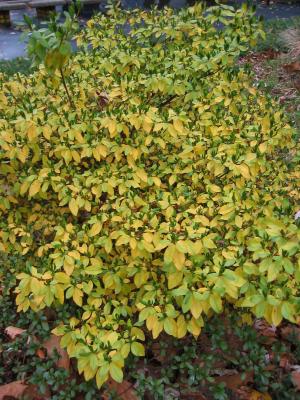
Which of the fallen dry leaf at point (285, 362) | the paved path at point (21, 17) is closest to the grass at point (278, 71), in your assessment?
the paved path at point (21, 17)

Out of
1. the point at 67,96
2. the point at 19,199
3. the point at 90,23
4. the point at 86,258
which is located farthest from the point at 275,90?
the point at 86,258

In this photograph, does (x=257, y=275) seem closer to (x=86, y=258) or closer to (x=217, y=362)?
(x=217, y=362)

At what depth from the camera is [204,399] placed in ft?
7.63

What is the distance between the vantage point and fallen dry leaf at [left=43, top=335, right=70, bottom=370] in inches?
94.4

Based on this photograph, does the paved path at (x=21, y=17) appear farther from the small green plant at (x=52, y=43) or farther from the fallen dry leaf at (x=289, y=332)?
the fallen dry leaf at (x=289, y=332)

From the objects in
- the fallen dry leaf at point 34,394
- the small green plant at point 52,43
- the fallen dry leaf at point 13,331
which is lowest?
the fallen dry leaf at point 34,394

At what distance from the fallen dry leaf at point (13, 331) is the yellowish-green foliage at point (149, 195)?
25 cm

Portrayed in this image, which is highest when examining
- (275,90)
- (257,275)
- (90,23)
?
(90,23)

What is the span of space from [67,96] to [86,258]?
4.35ft

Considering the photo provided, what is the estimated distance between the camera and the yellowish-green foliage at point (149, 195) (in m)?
2.06

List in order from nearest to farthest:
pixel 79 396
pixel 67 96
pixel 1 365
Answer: pixel 79 396 < pixel 1 365 < pixel 67 96

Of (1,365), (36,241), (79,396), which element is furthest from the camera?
(36,241)

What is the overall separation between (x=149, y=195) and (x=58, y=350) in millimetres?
962

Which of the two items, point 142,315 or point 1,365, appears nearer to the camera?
point 142,315
